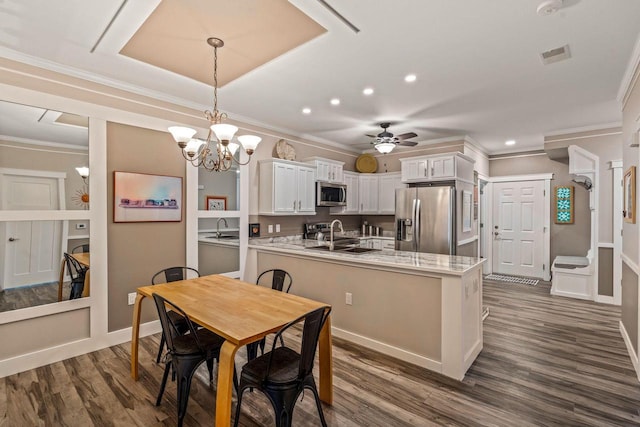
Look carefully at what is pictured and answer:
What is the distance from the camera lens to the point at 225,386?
168cm

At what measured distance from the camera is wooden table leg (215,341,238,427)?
1.65 metres

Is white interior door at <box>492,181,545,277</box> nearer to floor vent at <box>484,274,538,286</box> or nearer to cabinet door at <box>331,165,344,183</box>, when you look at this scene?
floor vent at <box>484,274,538,286</box>

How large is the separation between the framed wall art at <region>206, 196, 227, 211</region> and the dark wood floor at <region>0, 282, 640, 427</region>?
1.71 meters

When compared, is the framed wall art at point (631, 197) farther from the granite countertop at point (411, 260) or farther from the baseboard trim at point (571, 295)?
the baseboard trim at point (571, 295)

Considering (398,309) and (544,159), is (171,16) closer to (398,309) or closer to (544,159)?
(398,309)

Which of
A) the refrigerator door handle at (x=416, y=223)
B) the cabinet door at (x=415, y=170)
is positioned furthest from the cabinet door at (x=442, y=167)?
the refrigerator door handle at (x=416, y=223)

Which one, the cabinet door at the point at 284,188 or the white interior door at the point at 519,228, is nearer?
the cabinet door at the point at 284,188

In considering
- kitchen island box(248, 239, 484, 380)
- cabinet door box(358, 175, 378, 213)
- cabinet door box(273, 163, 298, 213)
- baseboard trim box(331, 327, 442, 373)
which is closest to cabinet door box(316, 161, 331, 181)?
cabinet door box(273, 163, 298, 213)

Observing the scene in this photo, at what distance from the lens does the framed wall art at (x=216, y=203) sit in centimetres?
401

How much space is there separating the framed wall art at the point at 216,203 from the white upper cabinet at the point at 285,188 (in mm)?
610

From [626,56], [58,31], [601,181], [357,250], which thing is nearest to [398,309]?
[357,250]

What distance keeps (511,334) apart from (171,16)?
4490mm

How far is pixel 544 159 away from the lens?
6.25 m

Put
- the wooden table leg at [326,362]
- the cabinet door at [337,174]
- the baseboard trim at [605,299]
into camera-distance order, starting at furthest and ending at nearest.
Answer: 1. the cabinet door at [337,174]
2. the baseboard trim at [605,299]
3. the wooden table leg at [326,362]
